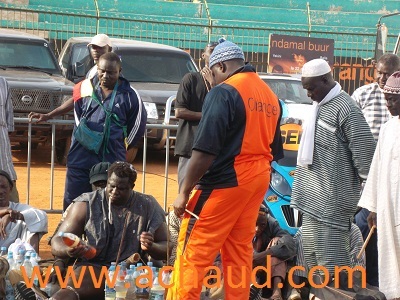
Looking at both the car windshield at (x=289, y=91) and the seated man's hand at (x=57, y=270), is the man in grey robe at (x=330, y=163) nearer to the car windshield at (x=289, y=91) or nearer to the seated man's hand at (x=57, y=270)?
the seated man's hand at (x=57, y=270)

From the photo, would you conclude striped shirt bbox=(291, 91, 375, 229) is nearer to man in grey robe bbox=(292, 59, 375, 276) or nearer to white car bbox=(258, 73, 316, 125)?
man in grey robe bbox=(292, 59, 375, 276)

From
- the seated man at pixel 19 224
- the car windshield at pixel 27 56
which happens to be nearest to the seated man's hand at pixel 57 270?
the seated man at pixel 19 224

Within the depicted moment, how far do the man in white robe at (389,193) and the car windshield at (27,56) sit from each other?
8675 millimetres

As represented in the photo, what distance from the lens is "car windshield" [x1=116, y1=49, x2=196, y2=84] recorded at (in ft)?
49.3

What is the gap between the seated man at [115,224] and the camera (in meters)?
7.14

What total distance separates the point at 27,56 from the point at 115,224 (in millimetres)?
8131

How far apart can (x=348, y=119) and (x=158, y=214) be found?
1.70 metres

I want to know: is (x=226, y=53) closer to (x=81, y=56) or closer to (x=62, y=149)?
(x=62, y=149)

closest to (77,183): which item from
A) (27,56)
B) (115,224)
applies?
(115,224)

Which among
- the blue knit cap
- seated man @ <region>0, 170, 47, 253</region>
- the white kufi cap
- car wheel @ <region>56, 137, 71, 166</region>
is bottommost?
car wheel @ <region>56, 137, 71, 166</region>

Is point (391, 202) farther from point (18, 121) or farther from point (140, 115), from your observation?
point (18, 121)

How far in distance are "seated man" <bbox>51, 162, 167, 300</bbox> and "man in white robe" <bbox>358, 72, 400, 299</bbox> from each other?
1.69 metres

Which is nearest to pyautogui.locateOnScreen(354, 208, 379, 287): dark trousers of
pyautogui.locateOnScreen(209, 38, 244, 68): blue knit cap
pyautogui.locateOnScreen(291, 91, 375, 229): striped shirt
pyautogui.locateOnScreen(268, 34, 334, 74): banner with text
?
pyautogui.locateOnScreen(291, 91, 375, 229): striped shirt

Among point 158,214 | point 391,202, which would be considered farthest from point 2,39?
point 391,202
